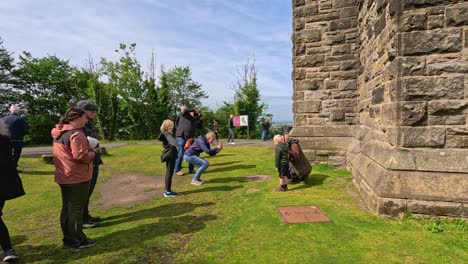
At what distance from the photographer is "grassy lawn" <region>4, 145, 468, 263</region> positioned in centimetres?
344

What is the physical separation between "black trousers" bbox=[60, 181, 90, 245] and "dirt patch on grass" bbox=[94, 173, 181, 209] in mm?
1994

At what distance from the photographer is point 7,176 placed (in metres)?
3.73

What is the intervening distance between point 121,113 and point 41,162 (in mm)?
19389

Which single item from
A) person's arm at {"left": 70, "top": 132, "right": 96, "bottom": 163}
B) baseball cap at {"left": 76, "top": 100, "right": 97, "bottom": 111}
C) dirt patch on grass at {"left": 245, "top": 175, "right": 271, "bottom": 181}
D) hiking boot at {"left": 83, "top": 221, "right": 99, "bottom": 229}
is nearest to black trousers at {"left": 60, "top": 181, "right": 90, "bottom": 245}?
person's arm at {"left": 70, "top": 132, "right": 96, "bottom": 163}

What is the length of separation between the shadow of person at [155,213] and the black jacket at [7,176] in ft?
5.03

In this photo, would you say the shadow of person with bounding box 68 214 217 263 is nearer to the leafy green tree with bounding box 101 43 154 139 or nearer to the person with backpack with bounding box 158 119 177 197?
the person with backpack with bounding box 158 119 177 197

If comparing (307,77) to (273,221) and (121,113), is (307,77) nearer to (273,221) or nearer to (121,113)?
(273,221)

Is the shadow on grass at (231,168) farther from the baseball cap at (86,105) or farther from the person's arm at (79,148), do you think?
the person's arm at (79,148)

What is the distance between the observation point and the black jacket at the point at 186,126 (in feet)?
29.5

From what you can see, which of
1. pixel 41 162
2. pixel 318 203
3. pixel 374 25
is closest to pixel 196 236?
pixel 318 203

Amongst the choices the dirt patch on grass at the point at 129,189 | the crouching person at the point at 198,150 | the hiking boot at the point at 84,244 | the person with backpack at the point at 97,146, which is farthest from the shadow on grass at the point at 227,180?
the hiking boot at the point at 84,244

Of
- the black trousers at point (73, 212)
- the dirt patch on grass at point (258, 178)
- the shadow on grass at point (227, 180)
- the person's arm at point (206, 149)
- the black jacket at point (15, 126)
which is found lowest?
the shadow on grass at point (227, 180)

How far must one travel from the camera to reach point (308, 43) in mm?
8758

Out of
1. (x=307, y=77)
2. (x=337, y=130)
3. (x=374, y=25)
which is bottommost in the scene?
(x=337, y=130)
